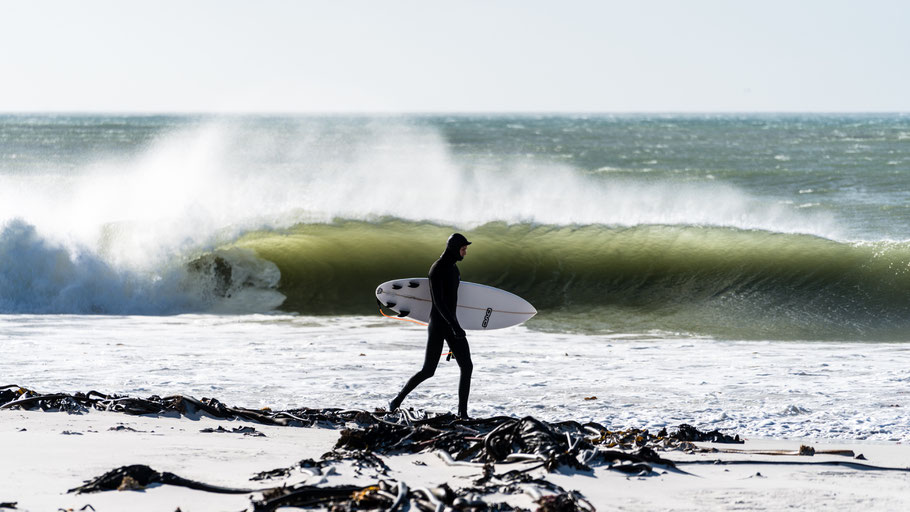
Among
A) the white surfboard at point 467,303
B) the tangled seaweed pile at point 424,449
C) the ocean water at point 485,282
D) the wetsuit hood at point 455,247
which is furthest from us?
the white surfboard at point 467,303

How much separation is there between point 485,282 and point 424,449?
10.0 meters

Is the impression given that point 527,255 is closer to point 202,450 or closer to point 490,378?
point 490,378

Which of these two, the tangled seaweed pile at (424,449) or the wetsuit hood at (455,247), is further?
→ the wetsuit hood at (455,247)

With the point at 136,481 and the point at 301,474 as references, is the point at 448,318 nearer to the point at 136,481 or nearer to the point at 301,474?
the point at 301,474

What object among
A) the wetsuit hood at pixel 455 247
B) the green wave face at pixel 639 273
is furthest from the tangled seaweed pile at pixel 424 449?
the green wave face at pixel 639 273

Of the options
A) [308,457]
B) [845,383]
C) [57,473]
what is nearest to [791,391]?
[845,383]

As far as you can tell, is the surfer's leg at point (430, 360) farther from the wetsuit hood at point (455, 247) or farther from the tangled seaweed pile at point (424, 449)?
the wetsuit hood at point (455, 247)

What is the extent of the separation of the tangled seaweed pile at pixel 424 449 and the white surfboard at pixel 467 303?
157 cm

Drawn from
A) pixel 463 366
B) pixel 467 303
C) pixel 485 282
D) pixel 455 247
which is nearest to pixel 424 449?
pixel 463 366

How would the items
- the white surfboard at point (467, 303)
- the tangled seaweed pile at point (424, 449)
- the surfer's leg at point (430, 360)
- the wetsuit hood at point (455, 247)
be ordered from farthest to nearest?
1. the white surfboard at point (467, 303)
2. the surfer's leg at point (430, 360)
3. the wetsuit hood at point (455, 247)
4. the tangled seaweed pile at point (424, 449)

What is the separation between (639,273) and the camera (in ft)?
47.8

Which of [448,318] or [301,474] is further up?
[448,318]

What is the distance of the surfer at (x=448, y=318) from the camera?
582 centimetres

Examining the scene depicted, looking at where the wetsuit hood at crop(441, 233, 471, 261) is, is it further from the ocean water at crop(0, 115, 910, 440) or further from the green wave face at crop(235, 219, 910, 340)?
the green wave face at crop(235, 219, 910, 340)
